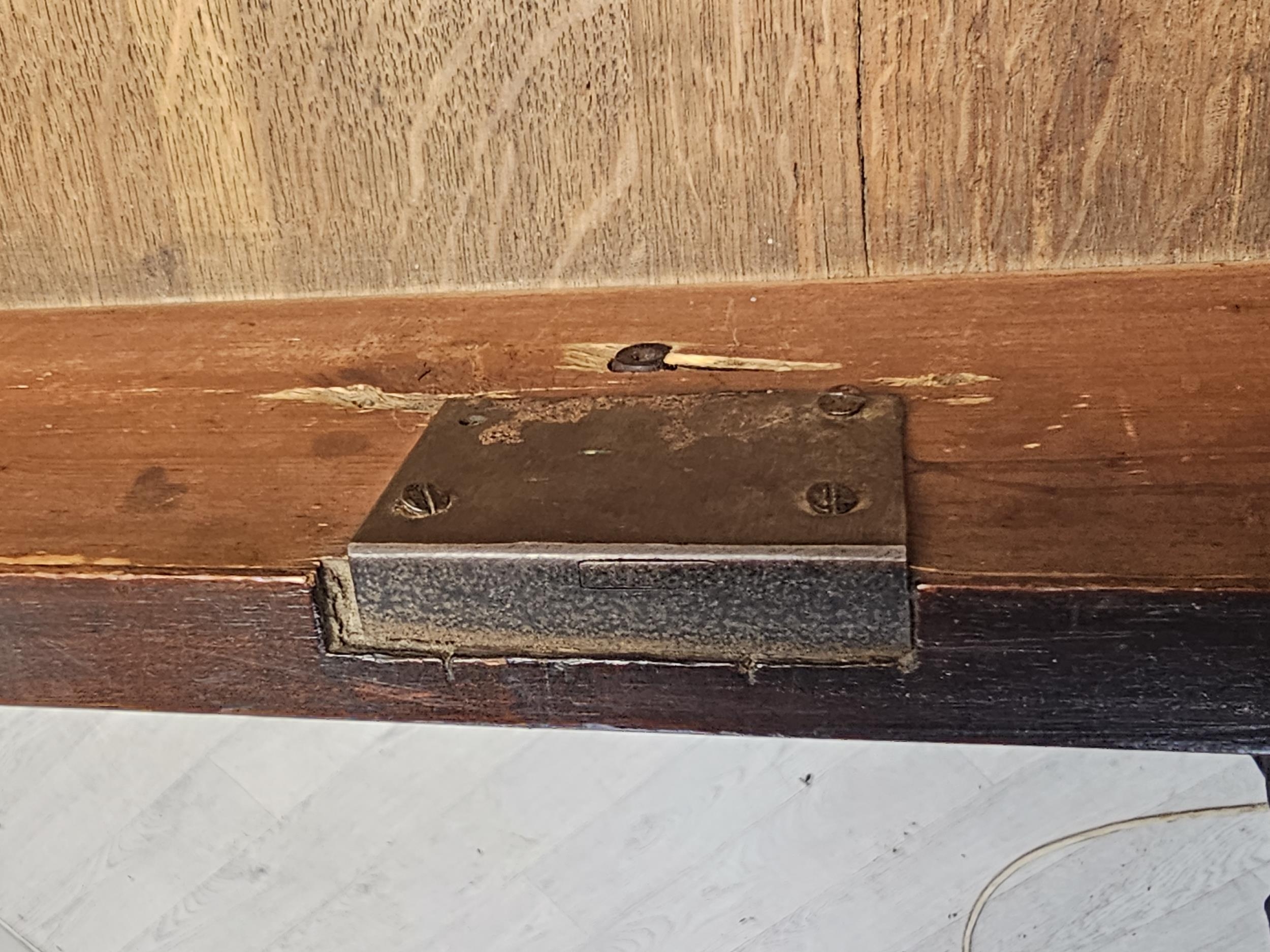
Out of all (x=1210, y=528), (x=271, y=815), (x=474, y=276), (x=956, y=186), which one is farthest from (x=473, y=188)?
(x=271, y=815)

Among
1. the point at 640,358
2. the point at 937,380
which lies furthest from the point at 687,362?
the point at 937,380

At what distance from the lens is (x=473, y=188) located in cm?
71

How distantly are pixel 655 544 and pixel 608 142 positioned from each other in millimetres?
312

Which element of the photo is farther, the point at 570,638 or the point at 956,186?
the point at 956,186

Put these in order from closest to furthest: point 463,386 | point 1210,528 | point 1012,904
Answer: point 1210,528 → point 463,386 → point 1012,904

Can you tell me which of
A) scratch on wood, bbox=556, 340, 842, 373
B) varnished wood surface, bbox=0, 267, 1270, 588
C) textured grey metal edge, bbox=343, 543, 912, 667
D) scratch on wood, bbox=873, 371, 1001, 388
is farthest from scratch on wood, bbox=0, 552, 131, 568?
scratch on wood, bbox=873, 371, 1001, 388

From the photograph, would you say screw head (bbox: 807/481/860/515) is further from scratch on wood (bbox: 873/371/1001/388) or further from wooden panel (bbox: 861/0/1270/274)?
wooden panel (bbox: 861/0/1270/274)

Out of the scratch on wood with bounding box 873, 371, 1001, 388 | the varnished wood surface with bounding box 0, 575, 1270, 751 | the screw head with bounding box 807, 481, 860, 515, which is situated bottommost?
the varnished wood surface with bounding box 0, 575, 1270, 751

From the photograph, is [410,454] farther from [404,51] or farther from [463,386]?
[404,51]

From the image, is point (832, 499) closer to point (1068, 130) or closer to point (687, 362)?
point (687, 362)

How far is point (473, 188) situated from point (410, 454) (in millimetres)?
229

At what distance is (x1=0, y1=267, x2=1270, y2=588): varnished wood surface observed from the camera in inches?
18.1

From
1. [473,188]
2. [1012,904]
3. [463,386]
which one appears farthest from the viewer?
[1012,904]

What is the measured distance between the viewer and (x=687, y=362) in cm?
61
